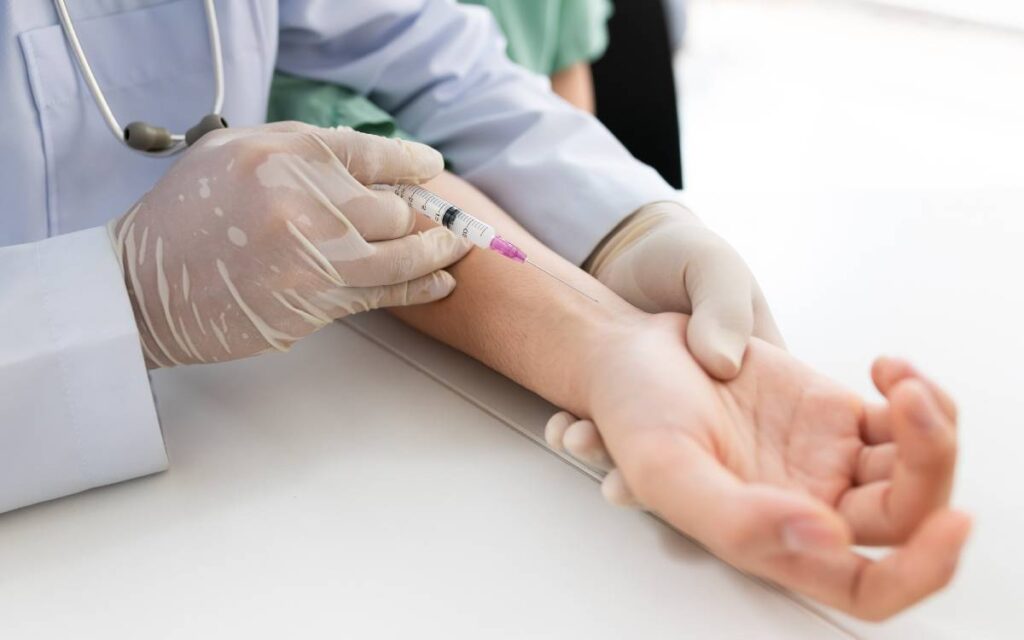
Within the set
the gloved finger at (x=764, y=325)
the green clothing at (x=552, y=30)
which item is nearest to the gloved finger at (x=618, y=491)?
the gloved finger at (x=764, y=325)

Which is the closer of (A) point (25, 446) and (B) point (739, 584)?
(B) point (739, 584)

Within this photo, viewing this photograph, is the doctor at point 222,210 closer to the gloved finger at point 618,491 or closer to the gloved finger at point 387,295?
the gloved finger at point 387,295

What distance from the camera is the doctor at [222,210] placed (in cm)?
81

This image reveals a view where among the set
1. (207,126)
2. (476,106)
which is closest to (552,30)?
(476,106)

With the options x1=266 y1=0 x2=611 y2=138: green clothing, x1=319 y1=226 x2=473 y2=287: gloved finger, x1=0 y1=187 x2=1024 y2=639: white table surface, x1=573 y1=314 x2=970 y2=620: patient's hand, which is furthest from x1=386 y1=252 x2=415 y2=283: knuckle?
x1=266 y1=0 x2=611 y2=138: green clothing

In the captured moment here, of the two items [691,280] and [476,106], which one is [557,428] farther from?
[476,106]

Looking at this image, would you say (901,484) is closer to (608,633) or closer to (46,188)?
(608,633)

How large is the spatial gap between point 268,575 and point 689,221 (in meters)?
0.53

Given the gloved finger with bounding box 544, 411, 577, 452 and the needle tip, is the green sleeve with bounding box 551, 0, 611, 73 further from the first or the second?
the gloved finger with bounding box 544, 411, 577, 452

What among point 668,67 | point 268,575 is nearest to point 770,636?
point 268,575

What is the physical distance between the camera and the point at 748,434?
72 cm

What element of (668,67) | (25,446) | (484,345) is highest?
(668,67)

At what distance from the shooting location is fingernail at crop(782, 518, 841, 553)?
0.56 m

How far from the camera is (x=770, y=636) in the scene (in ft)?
2.12
